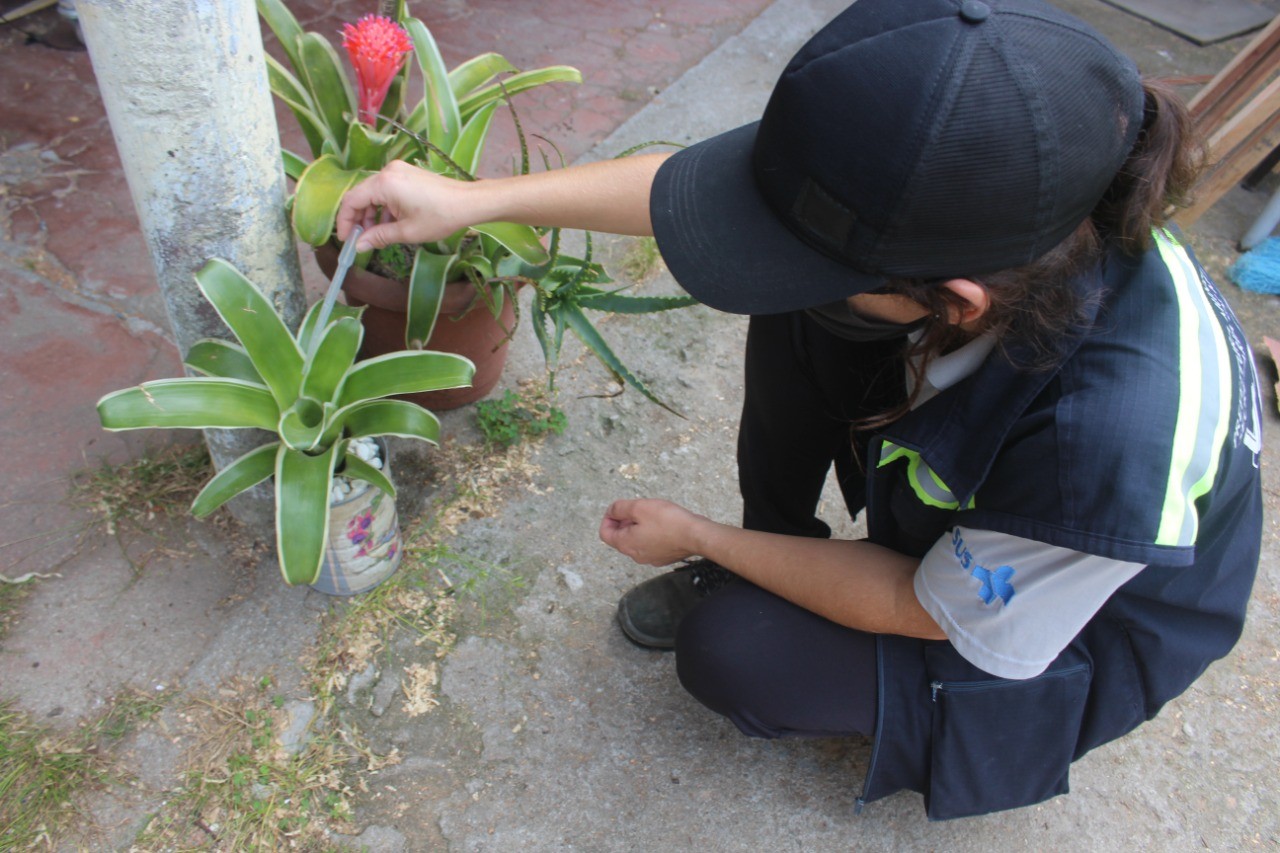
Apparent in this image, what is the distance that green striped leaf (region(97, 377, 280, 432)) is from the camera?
4.38 ft

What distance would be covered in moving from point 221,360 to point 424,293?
373mm

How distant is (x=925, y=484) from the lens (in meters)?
1.25

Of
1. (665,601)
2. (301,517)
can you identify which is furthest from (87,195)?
(665,601)

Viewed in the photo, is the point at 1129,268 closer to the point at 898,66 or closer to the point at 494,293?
the point at 898,66

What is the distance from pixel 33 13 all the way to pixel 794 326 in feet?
9.59

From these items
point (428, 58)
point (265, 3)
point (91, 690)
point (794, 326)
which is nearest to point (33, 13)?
point (265, 3)

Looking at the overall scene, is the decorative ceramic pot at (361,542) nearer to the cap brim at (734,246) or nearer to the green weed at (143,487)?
the green weed at (143,487)

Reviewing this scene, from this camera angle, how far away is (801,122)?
3.24ft

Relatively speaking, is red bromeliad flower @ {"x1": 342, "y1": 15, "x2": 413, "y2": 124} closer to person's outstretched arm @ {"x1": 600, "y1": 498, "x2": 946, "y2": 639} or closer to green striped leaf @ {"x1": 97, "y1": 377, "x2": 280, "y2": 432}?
green striped leaf @ {"x1": 97, "y1": 377, "x2": 280, "y2": 432}

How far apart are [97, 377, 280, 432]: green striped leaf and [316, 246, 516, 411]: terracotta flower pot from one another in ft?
1.20

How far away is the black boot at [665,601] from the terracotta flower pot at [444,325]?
0.56 metres

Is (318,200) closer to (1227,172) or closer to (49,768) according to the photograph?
(49,768)

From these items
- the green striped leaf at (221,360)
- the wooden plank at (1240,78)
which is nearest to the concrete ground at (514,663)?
the green striped leaf at (221,360)

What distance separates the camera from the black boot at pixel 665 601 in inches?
70.6
